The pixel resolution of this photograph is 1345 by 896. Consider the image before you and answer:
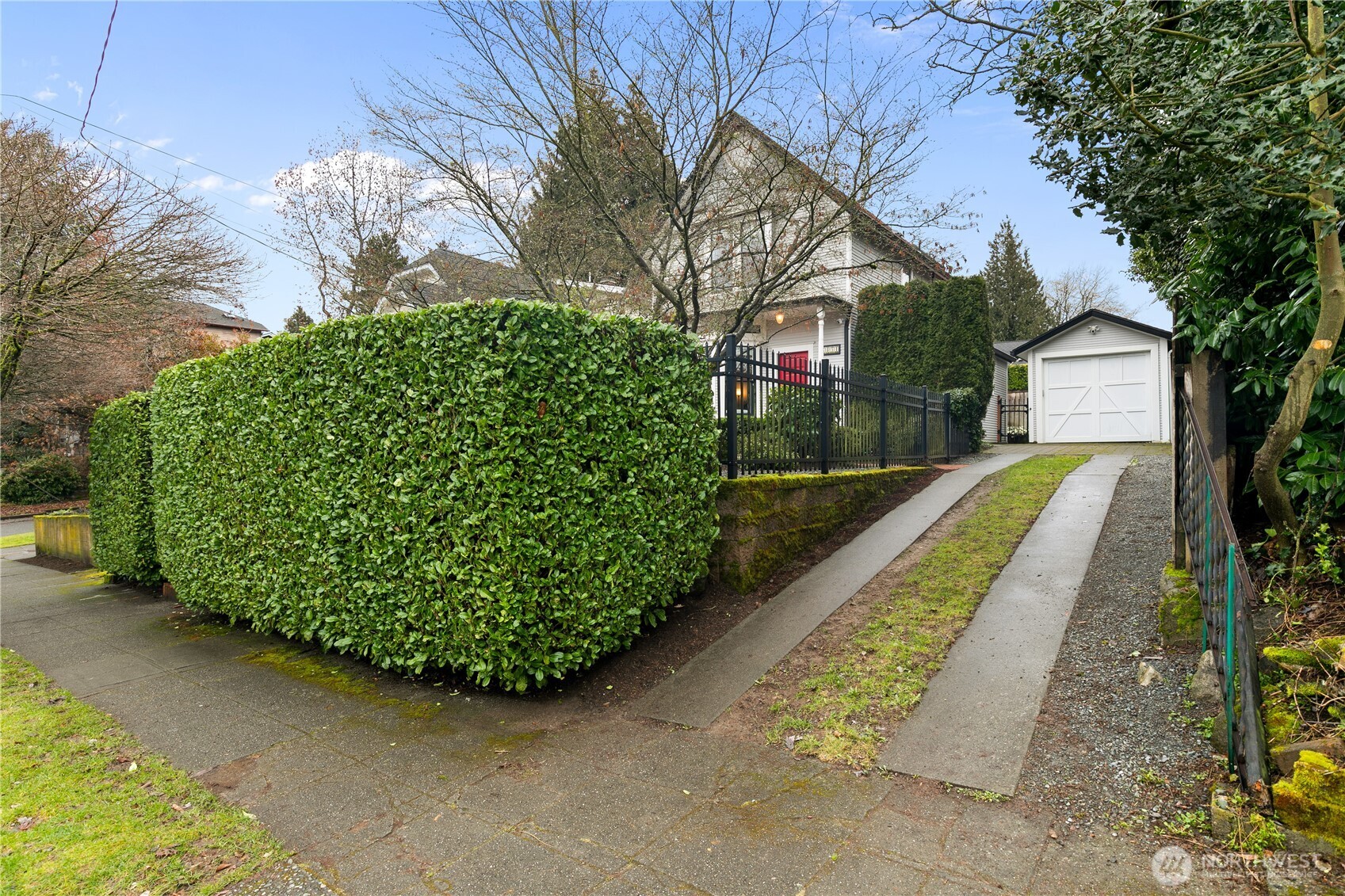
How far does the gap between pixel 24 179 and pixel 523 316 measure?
28.4 feet

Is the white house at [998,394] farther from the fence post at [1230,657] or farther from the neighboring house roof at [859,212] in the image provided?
the fence post at [1230,657]

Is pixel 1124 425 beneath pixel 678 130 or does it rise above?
beneath

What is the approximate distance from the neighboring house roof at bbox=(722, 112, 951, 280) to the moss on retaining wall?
3.72 m

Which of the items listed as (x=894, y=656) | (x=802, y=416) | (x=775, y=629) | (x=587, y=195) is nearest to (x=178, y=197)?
(x=587, y=195)

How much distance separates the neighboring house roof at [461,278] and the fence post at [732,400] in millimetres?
5901

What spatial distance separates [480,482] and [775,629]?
8.00ft

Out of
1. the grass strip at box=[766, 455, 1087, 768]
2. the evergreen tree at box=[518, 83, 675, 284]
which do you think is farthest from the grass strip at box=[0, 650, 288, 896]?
the evergreen tree at box=[518, 83, 675, 284]

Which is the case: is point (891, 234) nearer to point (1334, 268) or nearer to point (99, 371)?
point (1334, 268)

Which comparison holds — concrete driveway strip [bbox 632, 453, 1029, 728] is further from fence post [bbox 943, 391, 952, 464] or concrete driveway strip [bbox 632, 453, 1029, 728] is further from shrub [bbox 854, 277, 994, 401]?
shrub [bbox 854, 277, 994, 401]

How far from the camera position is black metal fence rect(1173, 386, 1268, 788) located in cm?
253

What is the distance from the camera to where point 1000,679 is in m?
3.86

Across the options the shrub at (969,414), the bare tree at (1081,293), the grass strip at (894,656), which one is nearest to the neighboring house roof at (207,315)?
the grass strip at (894,656)

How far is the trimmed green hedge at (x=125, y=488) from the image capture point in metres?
7.57

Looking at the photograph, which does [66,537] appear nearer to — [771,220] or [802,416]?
[802,416]
